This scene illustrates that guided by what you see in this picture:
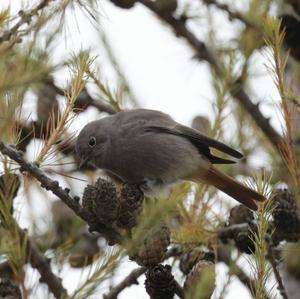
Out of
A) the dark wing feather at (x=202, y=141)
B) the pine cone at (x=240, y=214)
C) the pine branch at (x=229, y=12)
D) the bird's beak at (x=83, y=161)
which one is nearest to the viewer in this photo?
the pine cone at (x=240, y=214)

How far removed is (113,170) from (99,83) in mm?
1024

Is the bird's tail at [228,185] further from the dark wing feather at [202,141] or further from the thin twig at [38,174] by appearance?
the thin twig at [38,174]

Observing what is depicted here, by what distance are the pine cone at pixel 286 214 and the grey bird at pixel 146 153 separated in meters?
1.28

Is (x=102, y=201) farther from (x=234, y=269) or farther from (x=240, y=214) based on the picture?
(x=240, y=214)

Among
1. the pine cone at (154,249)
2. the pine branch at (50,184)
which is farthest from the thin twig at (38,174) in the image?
the pine cone at (154,249)

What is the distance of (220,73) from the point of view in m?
3.51

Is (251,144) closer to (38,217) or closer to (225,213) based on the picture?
(225,213)

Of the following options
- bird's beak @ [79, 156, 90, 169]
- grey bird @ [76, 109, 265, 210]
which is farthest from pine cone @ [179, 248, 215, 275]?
bird's beak @ [79, 156, 90, 169]

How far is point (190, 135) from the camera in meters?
4.29

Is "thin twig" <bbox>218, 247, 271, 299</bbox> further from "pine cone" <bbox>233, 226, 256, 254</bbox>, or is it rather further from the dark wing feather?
the dark wing feather

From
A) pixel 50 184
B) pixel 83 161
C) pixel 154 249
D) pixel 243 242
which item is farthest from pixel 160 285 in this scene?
pixel 83 161

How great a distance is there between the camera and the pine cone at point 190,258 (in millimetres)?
2757

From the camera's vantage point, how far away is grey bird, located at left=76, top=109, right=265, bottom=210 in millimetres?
4141

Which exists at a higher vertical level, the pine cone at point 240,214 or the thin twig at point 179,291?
the pine cone at point 240,214
